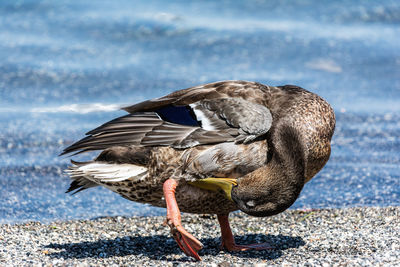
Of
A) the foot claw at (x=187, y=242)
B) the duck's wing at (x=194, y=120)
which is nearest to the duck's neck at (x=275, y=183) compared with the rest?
the duck's wing at (x=194, y=120)

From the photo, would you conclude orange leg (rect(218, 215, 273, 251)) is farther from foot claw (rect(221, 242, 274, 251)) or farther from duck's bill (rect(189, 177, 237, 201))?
duck's bill (rect(189, 177, 237, 201))

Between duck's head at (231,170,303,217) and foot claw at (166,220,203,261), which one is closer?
duck's head at (231,170,303,217)

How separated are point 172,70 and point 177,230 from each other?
7112mm

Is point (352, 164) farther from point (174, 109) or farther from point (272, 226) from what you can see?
point (174, 109)

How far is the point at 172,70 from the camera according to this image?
1178cm

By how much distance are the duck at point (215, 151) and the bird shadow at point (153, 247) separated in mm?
164

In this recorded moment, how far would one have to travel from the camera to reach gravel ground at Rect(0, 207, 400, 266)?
16.1ft

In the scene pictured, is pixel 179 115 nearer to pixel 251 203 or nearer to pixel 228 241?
pixel 251 203

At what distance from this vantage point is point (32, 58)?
38.8 ft

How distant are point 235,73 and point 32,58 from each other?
147 inches

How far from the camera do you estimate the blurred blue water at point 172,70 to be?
7746mm

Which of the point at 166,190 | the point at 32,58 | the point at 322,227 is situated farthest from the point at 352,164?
the point at 32,58

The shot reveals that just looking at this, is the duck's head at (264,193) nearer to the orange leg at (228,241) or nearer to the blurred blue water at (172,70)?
the orange leg at (228,241)

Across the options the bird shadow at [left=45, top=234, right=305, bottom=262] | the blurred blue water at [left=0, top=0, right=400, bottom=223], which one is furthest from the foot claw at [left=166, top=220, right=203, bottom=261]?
the blurred blue water at [left=0, top=0, right=400, bottom=223]
